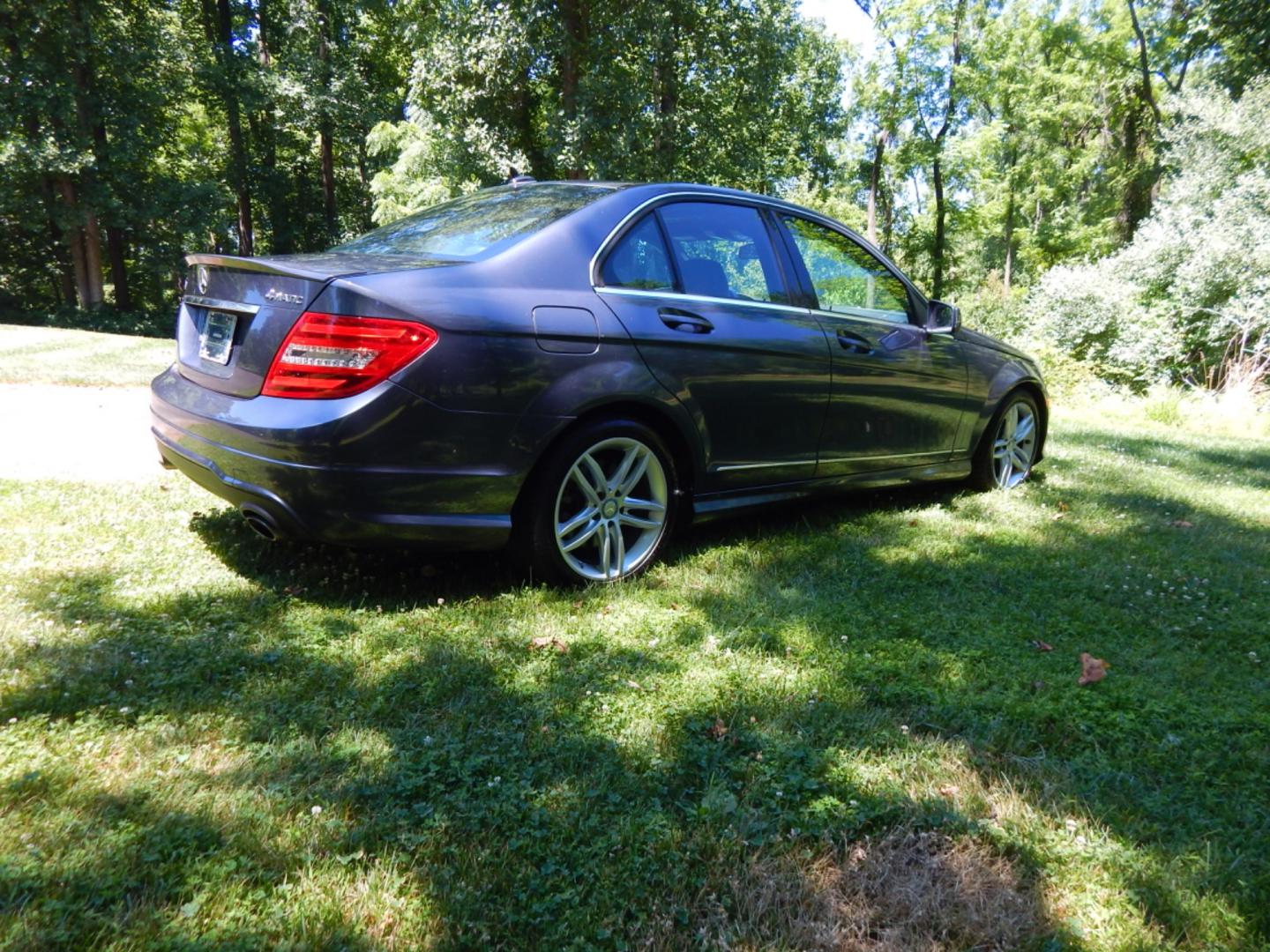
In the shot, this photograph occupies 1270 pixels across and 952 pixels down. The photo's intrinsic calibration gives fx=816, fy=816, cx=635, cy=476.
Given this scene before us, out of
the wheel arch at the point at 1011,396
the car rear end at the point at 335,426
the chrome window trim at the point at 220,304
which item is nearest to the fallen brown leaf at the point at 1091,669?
the car rear end at the point at 335,426

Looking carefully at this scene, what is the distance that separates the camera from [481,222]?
3562 millimetres

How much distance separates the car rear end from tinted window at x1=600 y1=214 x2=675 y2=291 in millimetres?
823

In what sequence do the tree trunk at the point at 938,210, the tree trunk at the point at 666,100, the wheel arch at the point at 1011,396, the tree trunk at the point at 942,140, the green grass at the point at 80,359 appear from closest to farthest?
1. the wheel arch at the point at 1011,396
2. the green grass at the point at 80,359
3. the tree trunk at the point at 666,100
4. the tree trunk at the point at 942,140
5. the tree trunk at the point at 938,210

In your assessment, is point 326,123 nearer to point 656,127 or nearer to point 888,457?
point 656,127

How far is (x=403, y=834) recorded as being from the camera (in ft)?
6.05

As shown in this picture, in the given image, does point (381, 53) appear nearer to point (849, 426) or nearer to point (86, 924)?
point (849, 426)

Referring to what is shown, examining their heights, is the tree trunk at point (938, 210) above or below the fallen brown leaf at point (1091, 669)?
above

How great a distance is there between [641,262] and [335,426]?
149cm

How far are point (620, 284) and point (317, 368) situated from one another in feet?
4.10

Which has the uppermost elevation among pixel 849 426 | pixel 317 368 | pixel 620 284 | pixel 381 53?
pixel 381 53

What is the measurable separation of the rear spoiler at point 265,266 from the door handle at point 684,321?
1.34 m

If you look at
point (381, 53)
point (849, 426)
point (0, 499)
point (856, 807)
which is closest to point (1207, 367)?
point (849, 426)

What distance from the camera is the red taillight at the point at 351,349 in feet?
8.98

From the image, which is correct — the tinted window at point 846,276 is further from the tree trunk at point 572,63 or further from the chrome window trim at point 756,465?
the tree trunk at point 572,63
